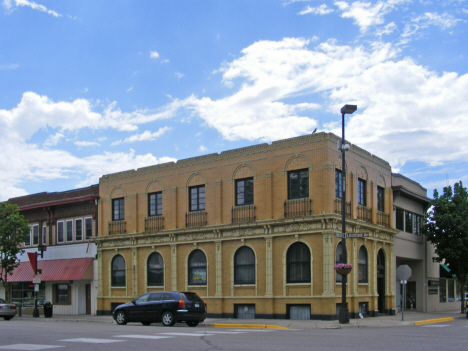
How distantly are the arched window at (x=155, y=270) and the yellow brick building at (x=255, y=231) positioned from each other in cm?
6

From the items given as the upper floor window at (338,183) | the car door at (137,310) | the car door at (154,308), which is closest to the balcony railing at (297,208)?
the upper floor window at (338,183)

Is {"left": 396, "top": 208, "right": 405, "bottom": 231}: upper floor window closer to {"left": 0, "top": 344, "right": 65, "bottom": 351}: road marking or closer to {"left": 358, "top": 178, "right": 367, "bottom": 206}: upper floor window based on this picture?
{"left": 358, "top": 178, "right": 367, "bottom": 206}: upper floor window

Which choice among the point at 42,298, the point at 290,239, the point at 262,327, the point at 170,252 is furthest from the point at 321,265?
the point at 42,298

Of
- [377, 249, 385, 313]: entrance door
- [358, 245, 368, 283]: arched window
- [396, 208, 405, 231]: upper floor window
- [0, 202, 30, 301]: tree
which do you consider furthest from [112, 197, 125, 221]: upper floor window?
[396, 208, 405, 231]: upper floor window

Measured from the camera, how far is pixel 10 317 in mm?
32719

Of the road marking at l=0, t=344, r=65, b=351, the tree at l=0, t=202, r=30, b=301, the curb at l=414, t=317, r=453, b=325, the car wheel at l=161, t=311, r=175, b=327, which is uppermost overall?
the tree at l=0, t=202, r=30, b=301

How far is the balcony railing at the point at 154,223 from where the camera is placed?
3350 centimetres

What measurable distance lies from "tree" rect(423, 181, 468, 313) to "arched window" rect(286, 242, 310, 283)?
12377 millimetres

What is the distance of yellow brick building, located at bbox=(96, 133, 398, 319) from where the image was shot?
27.4 metres

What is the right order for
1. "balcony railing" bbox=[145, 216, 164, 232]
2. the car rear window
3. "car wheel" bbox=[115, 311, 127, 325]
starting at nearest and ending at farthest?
the car rear window
"car wheel" bbox=[115, 311, 127, 325]
"balcony railing" bbox=[145, 216, 164, 232]

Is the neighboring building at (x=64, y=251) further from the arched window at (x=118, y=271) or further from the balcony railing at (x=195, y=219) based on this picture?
the balcony railing at (x=195, y=219)

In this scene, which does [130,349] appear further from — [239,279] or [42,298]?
[42,298]

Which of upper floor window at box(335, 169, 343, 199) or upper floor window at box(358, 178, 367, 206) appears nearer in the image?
upper floor window at box(335, 169, 343, 199)

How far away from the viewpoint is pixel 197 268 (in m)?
31.7
